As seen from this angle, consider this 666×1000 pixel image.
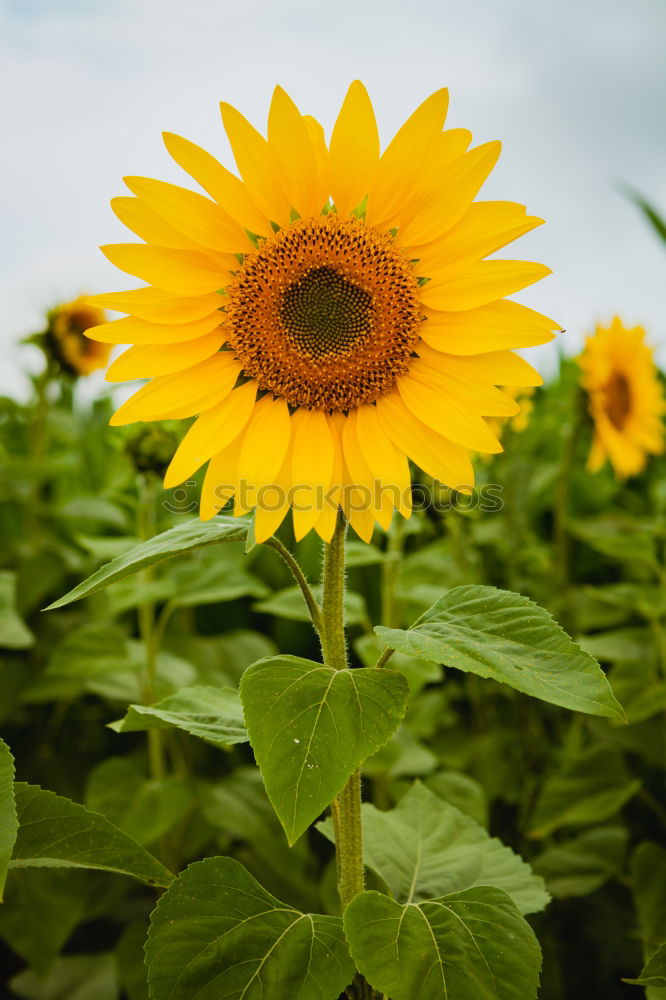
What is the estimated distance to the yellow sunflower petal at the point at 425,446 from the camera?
893mm

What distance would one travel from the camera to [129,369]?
2.91 feet

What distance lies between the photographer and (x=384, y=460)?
89cm

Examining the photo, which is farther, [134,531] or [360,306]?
[134,531]

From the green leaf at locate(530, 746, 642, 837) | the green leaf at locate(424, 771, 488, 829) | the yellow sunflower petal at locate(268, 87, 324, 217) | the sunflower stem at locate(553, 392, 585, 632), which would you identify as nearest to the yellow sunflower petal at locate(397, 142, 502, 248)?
the yellow sunflower petal at locate(268, 87, 324, 217)

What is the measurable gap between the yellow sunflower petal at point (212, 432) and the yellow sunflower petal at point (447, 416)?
161 mm

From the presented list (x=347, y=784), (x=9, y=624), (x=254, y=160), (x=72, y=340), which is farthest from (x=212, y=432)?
(x=72, y=340)

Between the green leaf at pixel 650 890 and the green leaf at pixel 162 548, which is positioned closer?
the green leaf at pixel 162 548

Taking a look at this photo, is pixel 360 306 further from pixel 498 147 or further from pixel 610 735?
pixel 610 735

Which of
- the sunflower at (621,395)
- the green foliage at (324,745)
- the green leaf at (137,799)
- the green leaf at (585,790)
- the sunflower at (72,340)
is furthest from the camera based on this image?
the sunflower at (621,395)

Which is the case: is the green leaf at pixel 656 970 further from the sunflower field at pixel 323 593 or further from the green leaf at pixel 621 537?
the green leaf at pixel 621 537

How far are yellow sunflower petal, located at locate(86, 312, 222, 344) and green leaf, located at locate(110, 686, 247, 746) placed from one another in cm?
35

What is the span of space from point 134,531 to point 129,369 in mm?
1057

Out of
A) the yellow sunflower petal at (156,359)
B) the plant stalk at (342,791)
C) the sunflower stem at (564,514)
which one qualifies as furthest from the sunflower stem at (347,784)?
the sunflower stem at (564,514)

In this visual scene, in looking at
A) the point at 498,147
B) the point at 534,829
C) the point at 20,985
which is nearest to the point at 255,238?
the point at 498,147
